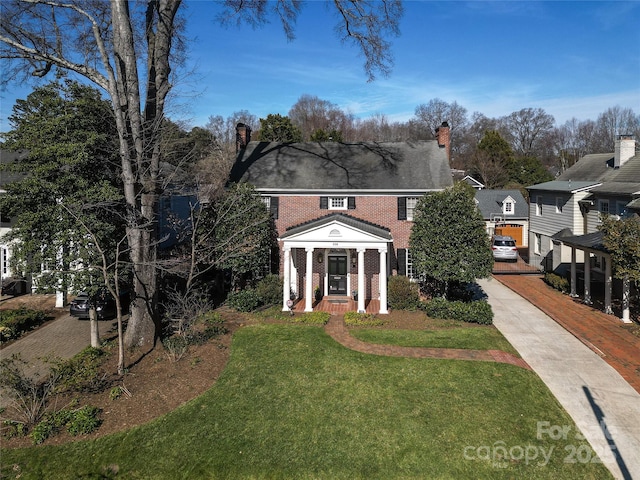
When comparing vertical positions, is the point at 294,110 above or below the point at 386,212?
above

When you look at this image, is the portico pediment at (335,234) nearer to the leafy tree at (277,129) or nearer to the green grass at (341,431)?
the green grass at (341,431)

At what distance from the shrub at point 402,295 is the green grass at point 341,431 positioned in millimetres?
5952

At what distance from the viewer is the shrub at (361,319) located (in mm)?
16734

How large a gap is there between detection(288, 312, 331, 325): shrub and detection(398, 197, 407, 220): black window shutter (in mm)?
6704

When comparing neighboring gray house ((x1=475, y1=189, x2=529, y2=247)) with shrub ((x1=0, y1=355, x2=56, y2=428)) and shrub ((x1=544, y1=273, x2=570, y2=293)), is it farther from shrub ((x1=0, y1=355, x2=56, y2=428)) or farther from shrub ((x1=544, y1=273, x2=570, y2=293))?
shrub ((x1=0, y1=355, x2=56, y2=428))

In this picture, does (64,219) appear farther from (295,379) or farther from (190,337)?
(295,379)

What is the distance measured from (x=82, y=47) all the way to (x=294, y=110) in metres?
68.3

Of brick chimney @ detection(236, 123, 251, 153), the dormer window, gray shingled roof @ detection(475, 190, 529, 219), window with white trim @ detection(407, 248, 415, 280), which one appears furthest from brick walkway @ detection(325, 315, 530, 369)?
the dormer window

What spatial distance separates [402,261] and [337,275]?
3.54 metres

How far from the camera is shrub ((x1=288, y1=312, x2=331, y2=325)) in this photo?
17062 millimetres

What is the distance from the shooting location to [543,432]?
927 centimetres

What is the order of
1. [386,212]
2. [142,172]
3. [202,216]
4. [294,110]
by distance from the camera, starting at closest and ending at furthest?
[142,172], [202,216], [386,212], [294,110]

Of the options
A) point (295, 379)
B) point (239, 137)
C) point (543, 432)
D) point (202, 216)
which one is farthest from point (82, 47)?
point (543, 432)

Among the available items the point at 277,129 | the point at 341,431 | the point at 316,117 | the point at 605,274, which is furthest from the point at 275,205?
the point at 316,117
